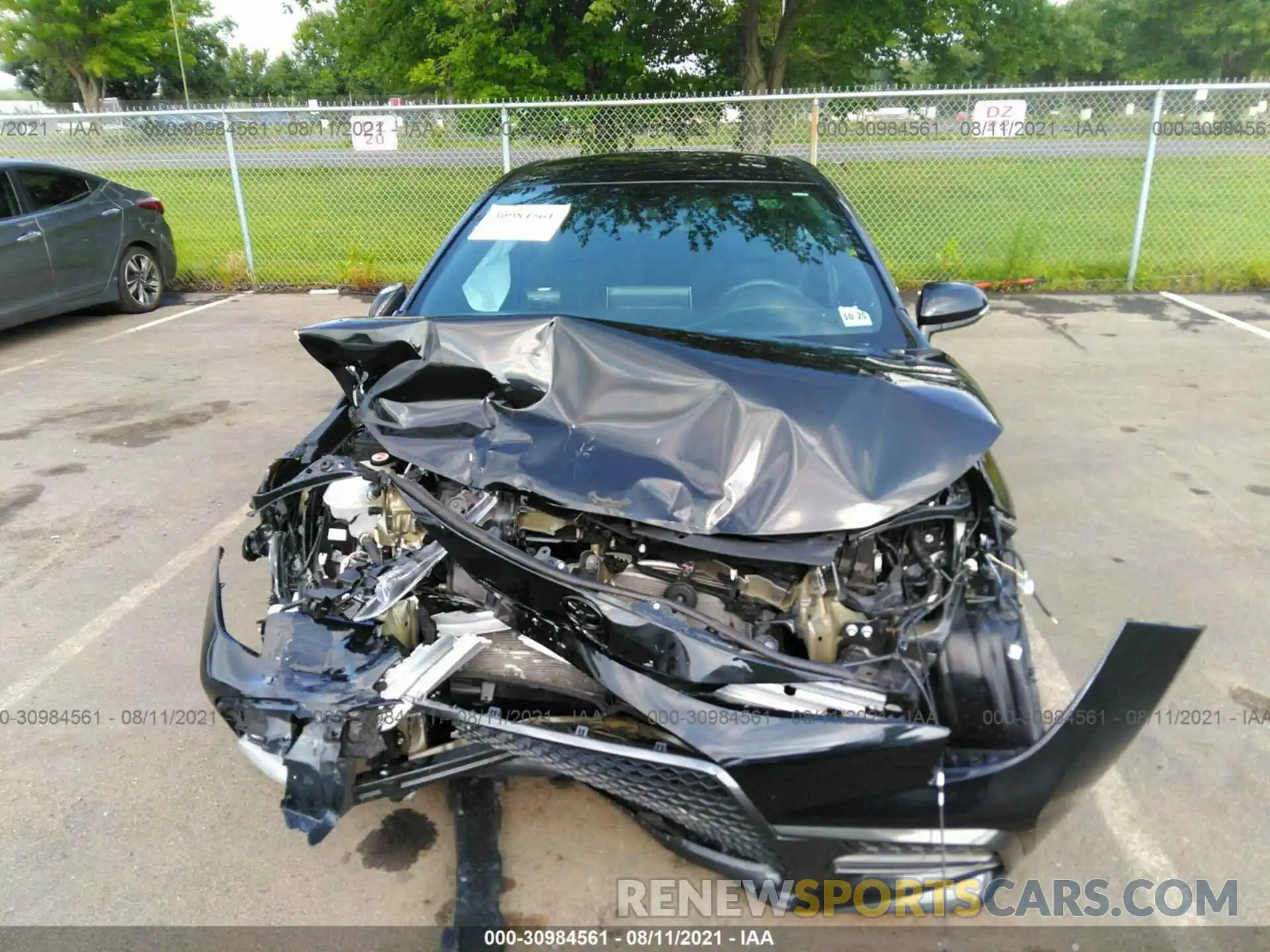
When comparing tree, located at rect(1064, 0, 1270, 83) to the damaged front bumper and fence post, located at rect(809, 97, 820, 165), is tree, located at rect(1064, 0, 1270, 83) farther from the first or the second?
the damaged front bumper

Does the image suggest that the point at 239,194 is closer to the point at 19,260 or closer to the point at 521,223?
the point at 19,260

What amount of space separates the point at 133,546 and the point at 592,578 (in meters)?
3.29

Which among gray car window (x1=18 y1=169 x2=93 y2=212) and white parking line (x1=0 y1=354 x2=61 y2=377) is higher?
gray car window (x1=18 y1=169 x2=93 y2=212)

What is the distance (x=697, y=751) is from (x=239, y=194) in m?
9.75

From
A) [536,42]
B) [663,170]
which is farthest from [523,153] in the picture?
[663,170]

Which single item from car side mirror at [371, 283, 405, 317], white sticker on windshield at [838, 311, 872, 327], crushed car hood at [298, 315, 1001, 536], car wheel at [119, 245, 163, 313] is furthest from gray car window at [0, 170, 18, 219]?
white sticker on windshield at [838, 311, 872, 327]

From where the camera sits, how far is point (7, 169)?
25.7ft

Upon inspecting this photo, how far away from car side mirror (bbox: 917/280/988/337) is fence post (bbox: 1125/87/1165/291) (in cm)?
642

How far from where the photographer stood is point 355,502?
243 cm

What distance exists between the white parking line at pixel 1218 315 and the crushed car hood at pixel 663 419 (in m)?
6.89

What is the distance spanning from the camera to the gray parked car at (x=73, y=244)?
7766mm

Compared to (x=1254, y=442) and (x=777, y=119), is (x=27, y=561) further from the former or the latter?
(x=777, y=119)

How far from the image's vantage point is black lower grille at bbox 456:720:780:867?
1.77m

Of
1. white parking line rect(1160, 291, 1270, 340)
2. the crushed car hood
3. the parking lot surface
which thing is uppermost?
the crushed car hood
